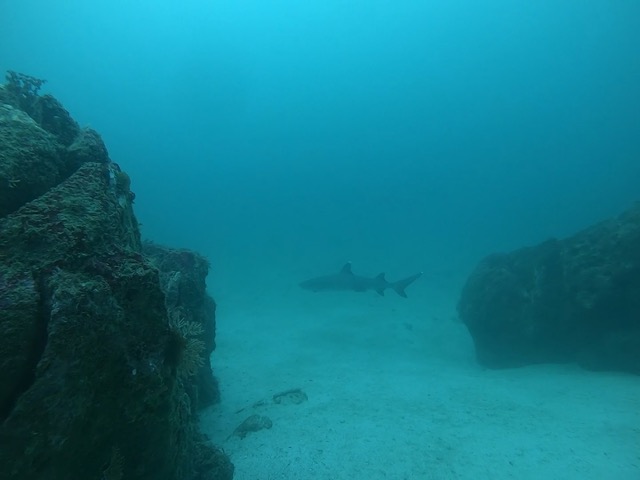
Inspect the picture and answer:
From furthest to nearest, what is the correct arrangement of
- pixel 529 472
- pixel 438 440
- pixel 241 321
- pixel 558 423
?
pixel 241 321 → pixel 558 423 → pixel 438 440 → pixel 529 472

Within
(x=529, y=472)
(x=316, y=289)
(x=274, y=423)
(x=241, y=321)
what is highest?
(x=316, y=289)

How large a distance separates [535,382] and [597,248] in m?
5.11

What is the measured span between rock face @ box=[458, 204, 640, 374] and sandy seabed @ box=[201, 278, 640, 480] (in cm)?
79

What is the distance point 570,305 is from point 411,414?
7446mm

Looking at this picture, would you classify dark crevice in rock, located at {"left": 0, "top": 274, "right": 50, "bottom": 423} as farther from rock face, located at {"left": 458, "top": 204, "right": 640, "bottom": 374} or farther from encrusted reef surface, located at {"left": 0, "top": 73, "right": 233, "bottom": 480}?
rock face, located at {"left": 458, "top": 204, "right": 640, "bottom": 374}

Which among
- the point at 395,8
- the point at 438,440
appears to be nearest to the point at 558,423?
the point at 438,440

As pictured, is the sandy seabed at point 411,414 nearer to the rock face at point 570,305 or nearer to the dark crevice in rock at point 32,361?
the rock face at point 570,305

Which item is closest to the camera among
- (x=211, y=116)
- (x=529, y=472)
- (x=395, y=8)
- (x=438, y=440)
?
(x=529, y=472)

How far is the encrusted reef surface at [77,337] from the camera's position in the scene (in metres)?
2.47

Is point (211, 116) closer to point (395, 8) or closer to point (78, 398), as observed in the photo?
point (395, 8)

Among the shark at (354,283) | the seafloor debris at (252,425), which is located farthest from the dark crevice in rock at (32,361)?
the shark at (354,283)

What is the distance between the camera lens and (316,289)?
819 inches

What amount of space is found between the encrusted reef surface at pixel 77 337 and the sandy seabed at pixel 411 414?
10.5 feet

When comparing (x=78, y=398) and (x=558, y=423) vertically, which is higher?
(x=78, y=398)
